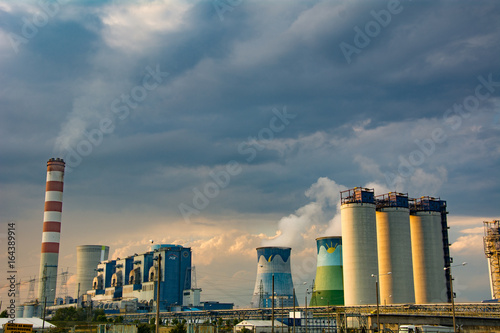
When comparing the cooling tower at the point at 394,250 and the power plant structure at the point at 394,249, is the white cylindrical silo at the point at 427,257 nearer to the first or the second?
the power plant structure at the point at 394,249

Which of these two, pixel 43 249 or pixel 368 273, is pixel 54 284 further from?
pixel 368 273

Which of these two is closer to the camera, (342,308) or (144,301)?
(342,308)

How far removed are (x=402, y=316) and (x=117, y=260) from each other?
8903 centimetres

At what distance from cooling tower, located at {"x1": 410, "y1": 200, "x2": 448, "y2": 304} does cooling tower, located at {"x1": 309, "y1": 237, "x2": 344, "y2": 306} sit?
14.0 meters

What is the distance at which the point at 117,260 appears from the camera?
4956 inches

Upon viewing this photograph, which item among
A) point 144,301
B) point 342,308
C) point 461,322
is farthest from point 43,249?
point 461,322

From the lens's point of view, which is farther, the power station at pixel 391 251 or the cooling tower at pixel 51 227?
the cooling tower at pixel 51 227

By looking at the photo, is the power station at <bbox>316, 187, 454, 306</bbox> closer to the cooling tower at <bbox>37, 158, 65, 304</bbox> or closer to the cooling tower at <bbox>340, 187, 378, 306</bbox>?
the cooling tower at <bbox>340, 187, 378, 306</bbox>

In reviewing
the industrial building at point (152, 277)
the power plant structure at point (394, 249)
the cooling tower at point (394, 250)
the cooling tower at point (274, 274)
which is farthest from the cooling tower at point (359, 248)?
the industrial building at point (152, 277)

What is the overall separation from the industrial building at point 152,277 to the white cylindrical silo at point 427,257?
49516 mm

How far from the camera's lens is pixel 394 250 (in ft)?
270

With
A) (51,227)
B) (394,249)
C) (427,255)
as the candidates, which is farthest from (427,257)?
(51,227)

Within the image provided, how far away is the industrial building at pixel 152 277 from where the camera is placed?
10781cm

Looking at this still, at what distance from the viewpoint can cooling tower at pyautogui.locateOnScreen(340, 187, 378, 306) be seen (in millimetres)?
75438
